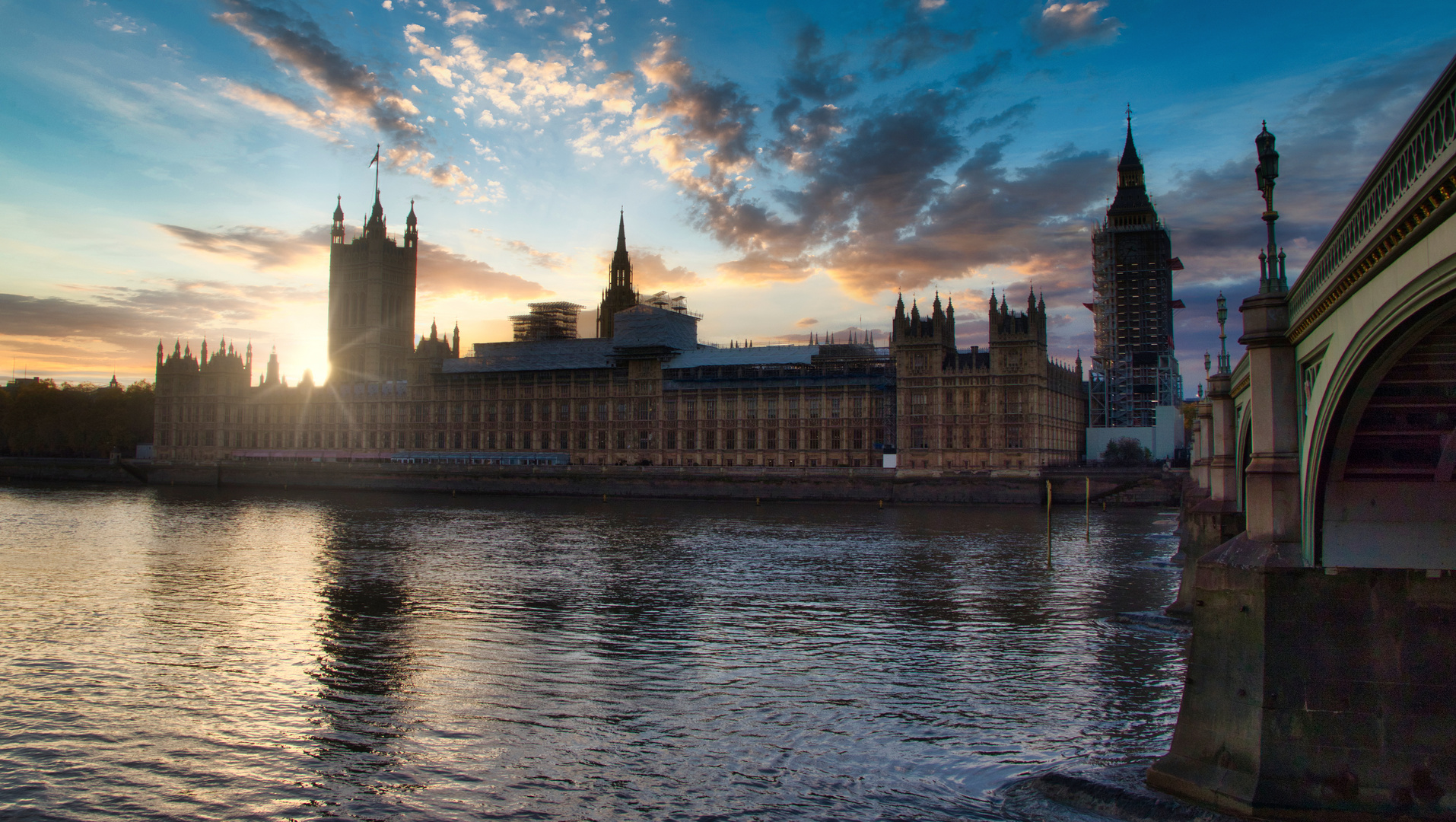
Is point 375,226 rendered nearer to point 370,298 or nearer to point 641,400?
point 370,298

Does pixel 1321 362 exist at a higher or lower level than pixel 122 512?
higher

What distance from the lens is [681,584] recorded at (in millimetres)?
37594

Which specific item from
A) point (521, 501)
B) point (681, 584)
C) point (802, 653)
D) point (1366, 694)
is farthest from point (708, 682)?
point (521, 501)

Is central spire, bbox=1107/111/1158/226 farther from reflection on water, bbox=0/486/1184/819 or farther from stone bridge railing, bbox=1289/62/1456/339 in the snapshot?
stone bridge railing, bbox=1289/62/1456/339

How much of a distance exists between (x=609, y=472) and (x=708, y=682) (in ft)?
269

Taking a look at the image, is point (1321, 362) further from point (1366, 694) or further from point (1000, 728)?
point (1000, 728)

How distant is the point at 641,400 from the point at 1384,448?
356 feet

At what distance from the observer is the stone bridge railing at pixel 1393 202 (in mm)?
9266

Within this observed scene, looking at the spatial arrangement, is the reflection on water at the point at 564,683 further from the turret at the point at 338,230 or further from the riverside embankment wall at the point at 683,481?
the turret at the point at 338,230

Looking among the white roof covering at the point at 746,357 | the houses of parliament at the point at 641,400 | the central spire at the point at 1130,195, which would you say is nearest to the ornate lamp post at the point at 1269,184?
the houses of parliament at the point at 641,400

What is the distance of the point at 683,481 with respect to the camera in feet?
323

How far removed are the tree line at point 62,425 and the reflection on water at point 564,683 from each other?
120m

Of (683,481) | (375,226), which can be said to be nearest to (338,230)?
(375,226)

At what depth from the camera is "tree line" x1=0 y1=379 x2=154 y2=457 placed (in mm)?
147750
